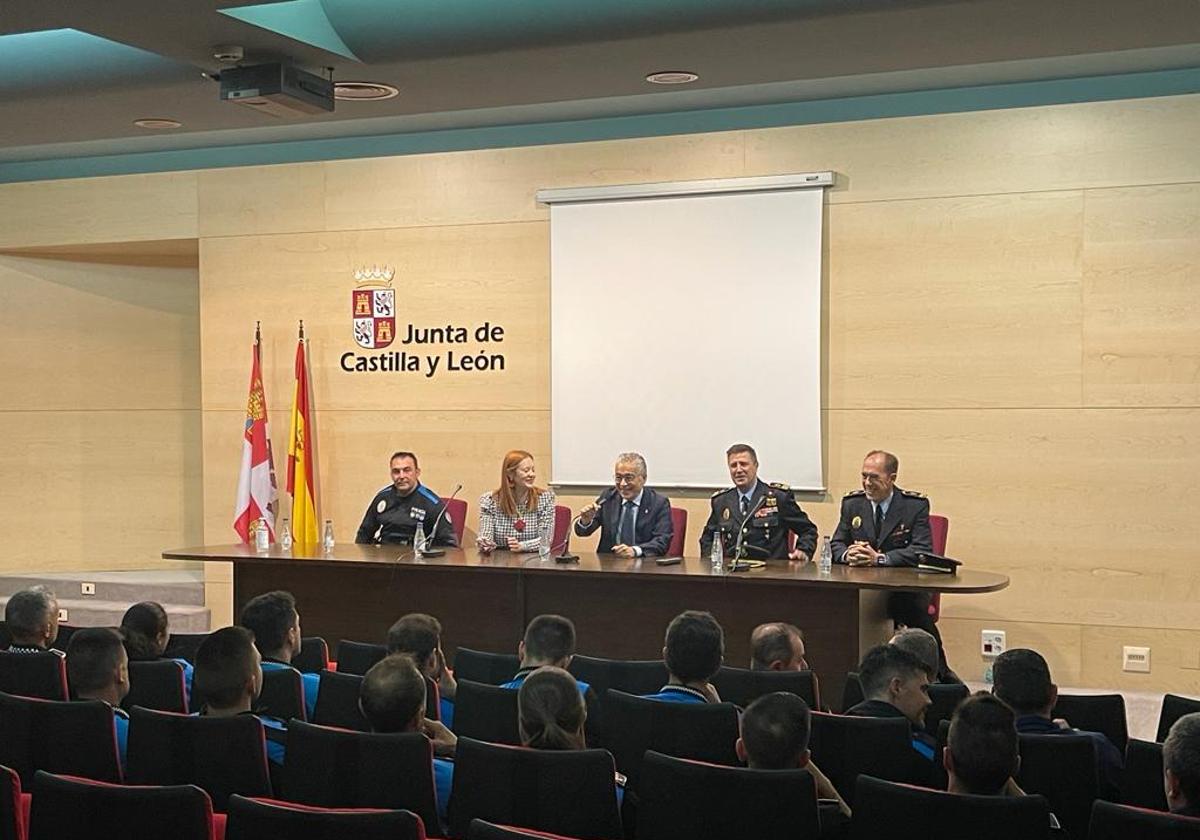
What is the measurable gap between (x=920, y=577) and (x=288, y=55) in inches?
153

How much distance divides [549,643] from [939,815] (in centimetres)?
189

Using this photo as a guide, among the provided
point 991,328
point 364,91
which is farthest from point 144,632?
point 991,328

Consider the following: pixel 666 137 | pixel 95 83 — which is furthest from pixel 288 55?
pixel 666 137

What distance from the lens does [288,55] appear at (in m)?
6.39

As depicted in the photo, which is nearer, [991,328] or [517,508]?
[991,328]

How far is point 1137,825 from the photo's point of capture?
2785 millimetres

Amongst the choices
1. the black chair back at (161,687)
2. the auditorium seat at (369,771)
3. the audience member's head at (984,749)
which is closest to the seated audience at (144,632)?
the black chair back at (161,687)

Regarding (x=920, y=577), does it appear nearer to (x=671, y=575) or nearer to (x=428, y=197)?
(x=671, y=575)

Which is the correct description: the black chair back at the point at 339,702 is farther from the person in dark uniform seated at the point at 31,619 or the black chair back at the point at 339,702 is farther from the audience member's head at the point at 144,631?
the person in dark uniform seated at the point at 31,619

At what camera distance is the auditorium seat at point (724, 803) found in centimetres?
309

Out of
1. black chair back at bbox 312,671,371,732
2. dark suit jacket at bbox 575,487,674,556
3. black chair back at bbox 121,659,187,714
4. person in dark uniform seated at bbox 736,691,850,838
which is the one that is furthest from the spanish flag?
person in dark uniform seated at bbox 736,691,850,838

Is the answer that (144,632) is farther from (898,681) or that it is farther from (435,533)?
(435,533)

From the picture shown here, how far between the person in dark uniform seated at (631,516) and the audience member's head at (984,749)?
456cm

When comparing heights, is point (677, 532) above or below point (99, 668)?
above
